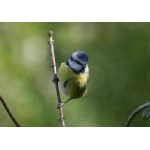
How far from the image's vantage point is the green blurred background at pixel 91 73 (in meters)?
1.44

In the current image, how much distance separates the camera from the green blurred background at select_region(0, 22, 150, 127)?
144 cm

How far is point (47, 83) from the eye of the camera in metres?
1.46

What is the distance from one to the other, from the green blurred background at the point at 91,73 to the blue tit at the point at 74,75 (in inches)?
1.8

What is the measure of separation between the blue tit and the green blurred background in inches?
1.8

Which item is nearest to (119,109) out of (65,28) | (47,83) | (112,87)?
(112,87)

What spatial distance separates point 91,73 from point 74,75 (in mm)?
94

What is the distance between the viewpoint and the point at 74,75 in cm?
137

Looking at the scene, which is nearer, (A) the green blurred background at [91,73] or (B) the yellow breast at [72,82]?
(B) the yellow breast at [72,82]

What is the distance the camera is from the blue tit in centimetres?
133

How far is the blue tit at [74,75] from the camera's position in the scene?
1.33m

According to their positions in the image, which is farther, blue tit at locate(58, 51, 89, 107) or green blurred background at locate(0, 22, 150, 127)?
green blurred background at locate(0, 22, 150, 127)

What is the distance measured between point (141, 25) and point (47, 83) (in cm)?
51
